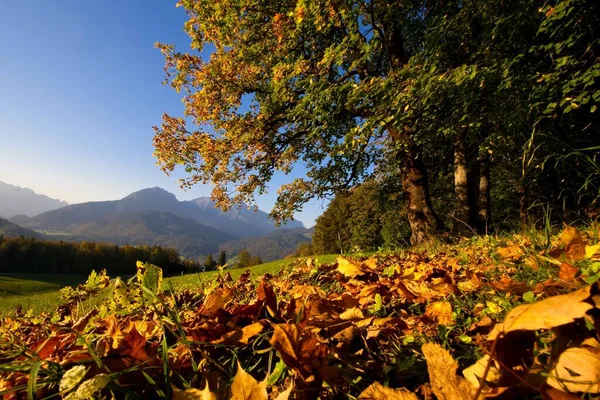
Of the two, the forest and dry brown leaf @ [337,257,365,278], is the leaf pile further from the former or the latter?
the forest

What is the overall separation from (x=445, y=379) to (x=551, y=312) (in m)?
0.29

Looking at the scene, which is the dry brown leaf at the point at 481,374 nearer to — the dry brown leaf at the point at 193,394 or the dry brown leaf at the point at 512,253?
the dry brown leaf at the point at 193,394

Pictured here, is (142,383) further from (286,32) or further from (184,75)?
(184,75)

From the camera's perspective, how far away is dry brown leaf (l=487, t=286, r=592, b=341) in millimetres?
490

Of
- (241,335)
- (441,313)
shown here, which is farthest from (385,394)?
(441,313)

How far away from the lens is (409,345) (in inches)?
44.2

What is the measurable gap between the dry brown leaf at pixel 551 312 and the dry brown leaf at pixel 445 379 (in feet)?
0.62

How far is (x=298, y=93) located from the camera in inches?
412

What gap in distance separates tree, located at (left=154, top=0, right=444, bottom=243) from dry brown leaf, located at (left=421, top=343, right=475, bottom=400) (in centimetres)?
631

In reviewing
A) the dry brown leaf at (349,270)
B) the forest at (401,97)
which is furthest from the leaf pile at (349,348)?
the forest at (401,97)

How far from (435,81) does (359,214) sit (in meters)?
32.3

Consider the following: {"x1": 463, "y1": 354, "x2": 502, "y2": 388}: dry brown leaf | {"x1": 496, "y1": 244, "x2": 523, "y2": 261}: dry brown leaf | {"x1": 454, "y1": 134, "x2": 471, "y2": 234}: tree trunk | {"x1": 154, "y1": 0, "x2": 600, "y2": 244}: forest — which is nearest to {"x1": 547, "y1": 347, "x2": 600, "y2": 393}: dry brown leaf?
{"x1": 463, "y1": 354, "x2": 502, "y2": 388}: dry brown leaf

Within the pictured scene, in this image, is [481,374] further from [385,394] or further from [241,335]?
[241,335]

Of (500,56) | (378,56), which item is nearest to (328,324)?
(500,56)
